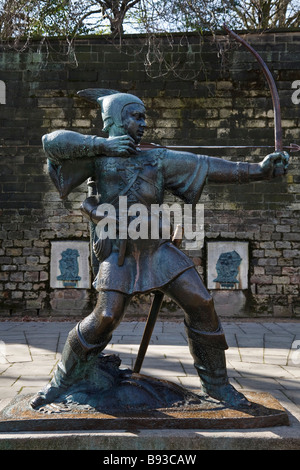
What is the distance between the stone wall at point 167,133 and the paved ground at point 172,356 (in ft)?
4.38

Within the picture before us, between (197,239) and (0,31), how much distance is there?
5.61m

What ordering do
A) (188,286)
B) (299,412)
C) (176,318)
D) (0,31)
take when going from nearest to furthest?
(188,286)
(299,412)
(176,318)
(0,31)

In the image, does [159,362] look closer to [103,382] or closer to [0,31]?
[103,382]

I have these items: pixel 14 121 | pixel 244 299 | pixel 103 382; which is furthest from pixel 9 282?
pixel 103 382

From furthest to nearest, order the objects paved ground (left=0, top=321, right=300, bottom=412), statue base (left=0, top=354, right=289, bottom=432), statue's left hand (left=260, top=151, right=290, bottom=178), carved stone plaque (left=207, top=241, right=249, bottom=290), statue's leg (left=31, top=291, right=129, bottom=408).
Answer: carved stone plaque (left=207, top=241, right=249, bottom=290), paved ground (left=0, top=321, right=300, bottom=412), statue's left hand (left=260, top=151, right=290, bottom=178), statue's leg (left=31, top=291, right=129, bottom=408), statue base (left=0, top=354, right=289, bottom=432)

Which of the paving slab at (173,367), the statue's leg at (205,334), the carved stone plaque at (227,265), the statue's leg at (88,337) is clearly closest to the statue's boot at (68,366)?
the statue's leg at (88,337)

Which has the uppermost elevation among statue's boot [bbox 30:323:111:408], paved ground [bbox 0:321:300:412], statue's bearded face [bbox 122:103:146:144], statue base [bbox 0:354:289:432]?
statue's bearded face [bbox 122:103:146:144]

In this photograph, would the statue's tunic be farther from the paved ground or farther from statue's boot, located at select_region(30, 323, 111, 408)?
the paved ground

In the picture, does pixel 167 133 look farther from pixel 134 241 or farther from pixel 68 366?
pixel 68 366

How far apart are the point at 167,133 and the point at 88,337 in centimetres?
660

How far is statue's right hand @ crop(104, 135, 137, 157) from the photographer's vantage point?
2664 mm

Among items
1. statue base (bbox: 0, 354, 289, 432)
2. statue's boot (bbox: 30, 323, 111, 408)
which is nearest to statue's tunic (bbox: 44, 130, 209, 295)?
statue's boot (bbox: 30, 323, 111, 408)

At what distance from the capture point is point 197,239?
858cm

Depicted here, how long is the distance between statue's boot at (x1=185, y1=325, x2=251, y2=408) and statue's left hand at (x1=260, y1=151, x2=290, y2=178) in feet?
3.09
